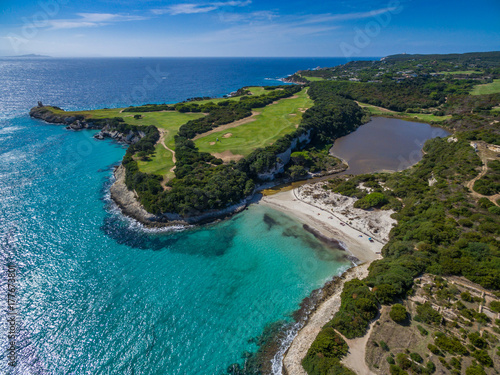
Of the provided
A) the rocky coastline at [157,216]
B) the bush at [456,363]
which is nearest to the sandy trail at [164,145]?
the rocky coastline at [157,216]

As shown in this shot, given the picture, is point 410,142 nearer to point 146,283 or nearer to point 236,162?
point 236,162

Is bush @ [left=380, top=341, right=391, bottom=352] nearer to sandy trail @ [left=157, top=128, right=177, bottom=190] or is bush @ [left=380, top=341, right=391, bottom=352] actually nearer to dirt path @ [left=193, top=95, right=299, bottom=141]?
sandy trail @ [left=157, top=128, right=177, bottom=190]

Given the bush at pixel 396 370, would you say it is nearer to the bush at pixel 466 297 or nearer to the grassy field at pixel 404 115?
the bush at pixel 466 297

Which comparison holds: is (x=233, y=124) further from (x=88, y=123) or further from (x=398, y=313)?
(x=398, y=313)

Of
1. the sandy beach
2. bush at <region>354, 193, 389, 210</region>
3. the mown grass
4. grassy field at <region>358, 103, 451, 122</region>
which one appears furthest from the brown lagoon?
the mown grass

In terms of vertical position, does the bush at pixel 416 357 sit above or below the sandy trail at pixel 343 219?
above
